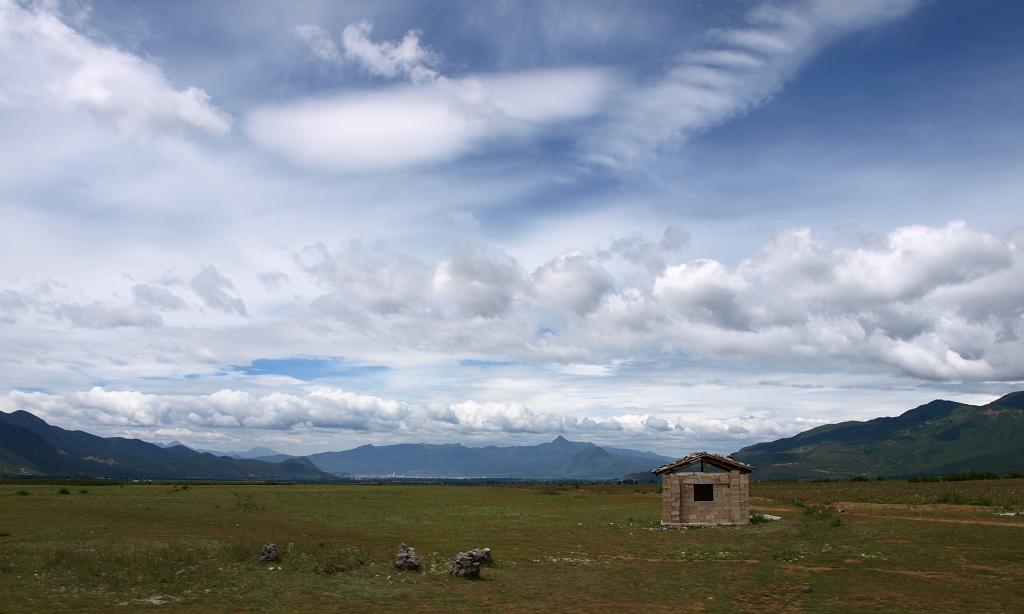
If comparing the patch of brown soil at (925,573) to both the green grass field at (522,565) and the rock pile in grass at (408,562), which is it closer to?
the green grass field at (522,565)

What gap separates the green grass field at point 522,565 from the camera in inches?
790

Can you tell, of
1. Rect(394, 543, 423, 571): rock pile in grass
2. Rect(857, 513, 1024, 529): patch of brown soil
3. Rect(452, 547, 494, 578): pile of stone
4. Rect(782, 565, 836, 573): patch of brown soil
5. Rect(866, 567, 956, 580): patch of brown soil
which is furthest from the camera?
Rect(857, 513, 1024, 529): patch of brown soil

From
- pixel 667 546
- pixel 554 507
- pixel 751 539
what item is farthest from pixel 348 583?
pixel 554 507

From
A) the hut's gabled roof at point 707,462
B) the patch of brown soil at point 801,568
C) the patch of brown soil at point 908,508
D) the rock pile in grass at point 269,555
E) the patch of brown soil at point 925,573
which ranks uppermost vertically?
the hut's gabled roof at point 707,462

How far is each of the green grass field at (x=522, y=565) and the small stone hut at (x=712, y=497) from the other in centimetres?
171

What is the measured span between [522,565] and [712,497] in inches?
839

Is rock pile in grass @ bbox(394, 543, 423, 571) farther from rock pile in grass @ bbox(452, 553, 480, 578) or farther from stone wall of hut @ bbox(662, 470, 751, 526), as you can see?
stone wall of hut @ bbox(662, 470, 751, 526)

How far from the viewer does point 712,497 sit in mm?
44719

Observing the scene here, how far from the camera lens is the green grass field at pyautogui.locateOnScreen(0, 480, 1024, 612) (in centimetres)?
2008

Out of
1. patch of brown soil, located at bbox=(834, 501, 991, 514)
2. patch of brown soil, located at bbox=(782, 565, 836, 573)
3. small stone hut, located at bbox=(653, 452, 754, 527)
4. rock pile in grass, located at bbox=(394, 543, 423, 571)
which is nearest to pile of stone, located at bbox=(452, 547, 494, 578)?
rock pile in grass, located at bbox=(394, 543, 423, 571)

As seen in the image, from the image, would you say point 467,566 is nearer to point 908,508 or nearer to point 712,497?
point 712,497

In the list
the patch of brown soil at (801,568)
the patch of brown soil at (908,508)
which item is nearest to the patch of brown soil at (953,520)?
the patch of brown soil at (908,508)

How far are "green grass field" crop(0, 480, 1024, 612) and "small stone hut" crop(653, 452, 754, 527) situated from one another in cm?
171

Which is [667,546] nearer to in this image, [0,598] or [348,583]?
[348,583]
